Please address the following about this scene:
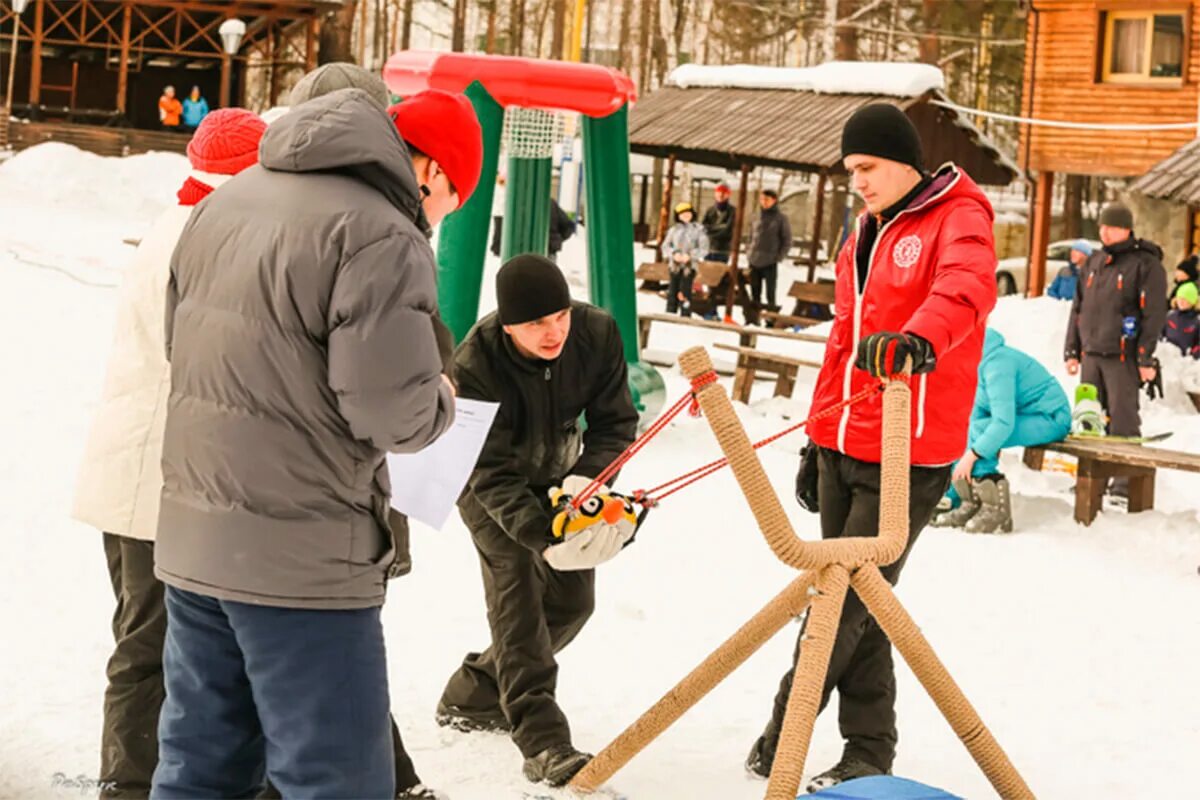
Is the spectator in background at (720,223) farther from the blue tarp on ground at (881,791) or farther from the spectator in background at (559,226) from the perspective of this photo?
the blue tarp on ground at (881,791)

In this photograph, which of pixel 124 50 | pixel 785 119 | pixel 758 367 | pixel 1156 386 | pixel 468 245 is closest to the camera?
pixel 468 245

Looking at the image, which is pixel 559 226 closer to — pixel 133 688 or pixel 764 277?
pixel 764 277

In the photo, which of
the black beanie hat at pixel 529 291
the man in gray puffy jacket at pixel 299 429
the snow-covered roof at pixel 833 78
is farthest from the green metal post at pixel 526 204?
the snow-covered roof at pixel 833 78

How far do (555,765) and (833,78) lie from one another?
1801cm

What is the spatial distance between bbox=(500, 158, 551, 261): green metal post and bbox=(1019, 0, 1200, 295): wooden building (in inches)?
694

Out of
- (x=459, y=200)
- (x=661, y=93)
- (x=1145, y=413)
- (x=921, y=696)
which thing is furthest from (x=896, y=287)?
(x=661, y=93)

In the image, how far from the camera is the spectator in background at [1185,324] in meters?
15.0

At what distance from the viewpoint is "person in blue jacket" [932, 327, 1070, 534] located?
7.84m

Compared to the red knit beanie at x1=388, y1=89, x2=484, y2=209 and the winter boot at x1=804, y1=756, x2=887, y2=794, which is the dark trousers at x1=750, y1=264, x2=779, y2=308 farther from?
the red knit beanie at x1=388, y1=89, x2=484, y2=209

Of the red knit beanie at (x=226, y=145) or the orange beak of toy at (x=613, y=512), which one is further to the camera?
the orange beak of toy at (x=613, y=512)

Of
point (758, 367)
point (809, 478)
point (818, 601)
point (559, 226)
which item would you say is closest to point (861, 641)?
point (809, 478)

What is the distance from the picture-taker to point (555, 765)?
4.09 m

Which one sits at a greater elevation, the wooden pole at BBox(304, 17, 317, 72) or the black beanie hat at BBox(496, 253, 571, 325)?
the wooden pole at BBox(304, 17, 317, 72)

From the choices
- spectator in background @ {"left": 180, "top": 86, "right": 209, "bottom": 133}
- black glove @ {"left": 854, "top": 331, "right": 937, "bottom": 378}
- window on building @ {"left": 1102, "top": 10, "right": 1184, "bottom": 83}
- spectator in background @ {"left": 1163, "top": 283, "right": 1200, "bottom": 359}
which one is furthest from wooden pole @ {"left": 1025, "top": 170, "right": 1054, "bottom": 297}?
black glove @ {"left": 854, "top": 331, "right": 937, "bottom": 378}
